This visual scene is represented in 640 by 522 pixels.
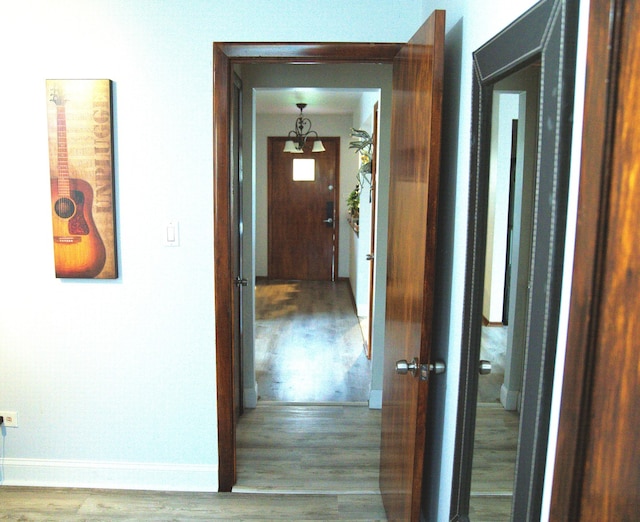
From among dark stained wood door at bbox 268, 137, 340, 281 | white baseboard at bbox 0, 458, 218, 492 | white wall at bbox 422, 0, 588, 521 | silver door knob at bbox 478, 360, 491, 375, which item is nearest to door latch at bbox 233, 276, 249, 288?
white baseboard at bbox 0, 458, 218, 492

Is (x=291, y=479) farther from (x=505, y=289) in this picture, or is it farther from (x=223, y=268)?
(x=505, y=289)

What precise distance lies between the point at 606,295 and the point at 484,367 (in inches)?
27.5

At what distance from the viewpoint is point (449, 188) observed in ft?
6.63

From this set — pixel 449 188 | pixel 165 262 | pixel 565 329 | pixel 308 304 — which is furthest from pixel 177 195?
pixel 308 304

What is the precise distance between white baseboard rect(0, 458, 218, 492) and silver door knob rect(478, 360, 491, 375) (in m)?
1.62

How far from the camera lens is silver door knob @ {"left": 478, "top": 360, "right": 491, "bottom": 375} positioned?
59.8 inches

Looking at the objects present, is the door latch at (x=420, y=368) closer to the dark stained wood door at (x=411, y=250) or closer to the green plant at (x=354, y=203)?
the dark stained wood door at (x=411, y=250)

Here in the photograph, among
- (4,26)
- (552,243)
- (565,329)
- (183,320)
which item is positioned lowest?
(183,320)

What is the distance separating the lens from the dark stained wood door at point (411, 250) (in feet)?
6.03

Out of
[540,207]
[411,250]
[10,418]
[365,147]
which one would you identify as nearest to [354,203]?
[365,147]

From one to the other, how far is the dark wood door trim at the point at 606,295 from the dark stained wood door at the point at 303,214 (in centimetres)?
706

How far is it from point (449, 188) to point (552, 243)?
0.95m

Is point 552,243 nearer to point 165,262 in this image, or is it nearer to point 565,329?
point 565,329

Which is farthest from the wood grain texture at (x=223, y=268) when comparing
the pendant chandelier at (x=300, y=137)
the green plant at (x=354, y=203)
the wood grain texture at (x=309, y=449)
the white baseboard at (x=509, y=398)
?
the pendant chandelier at (x=300, y=137)
